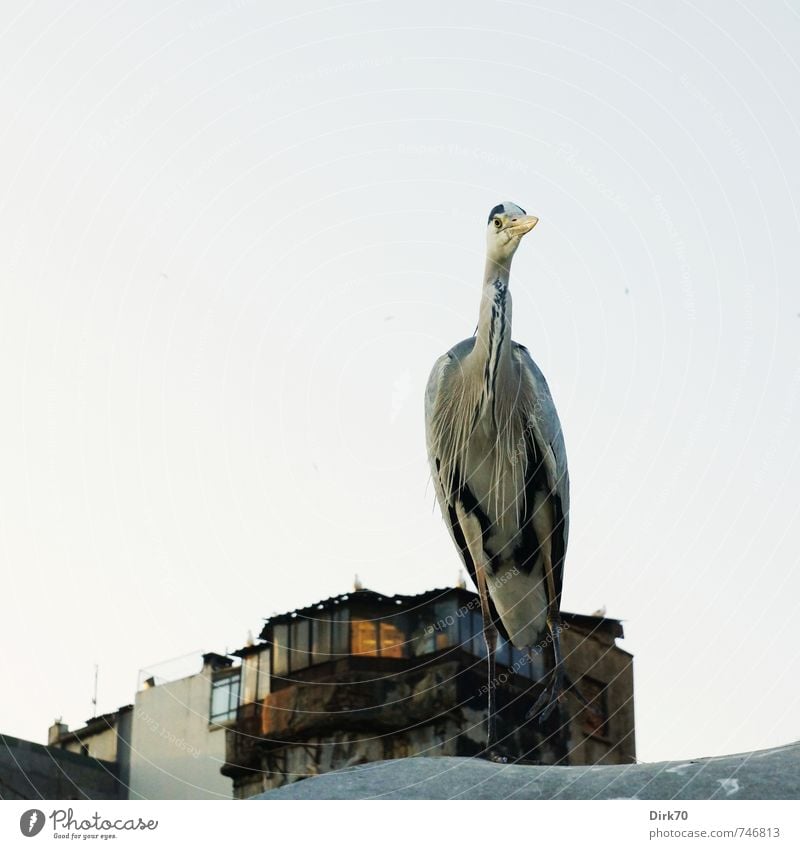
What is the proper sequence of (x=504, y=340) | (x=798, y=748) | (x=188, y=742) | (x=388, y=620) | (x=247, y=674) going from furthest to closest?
1. (x=188, y=742)
2. (x=247, y=674)
3. (x=388, y=620)
4. (x=504, y=340)
5. (x=798, y=748)

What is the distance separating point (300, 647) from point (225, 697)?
7.72 feet

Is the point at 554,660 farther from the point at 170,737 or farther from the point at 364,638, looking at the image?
the point at 170,737

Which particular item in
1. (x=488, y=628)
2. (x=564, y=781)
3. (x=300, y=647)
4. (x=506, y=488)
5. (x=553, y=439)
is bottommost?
(x=564, y=781)

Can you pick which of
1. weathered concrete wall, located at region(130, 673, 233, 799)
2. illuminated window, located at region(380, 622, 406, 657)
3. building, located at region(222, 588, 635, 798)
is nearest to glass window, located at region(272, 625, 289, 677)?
building, located at region(222, 588, 635, 798)

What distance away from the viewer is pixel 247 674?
1504 cm

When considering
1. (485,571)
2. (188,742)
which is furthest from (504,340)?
(188,742)

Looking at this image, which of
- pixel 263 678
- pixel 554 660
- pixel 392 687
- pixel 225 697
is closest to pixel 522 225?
pixel 554 660

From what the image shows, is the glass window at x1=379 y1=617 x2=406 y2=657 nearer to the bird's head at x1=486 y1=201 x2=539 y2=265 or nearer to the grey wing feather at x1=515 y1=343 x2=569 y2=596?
the grey wing feather at x1=515 y1=343 x2=569 y2=596

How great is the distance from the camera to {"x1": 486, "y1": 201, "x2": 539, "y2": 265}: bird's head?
6.55 meters

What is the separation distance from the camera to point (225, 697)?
1568 cm

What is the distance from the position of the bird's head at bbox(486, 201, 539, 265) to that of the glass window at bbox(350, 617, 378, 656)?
23.9 feet
